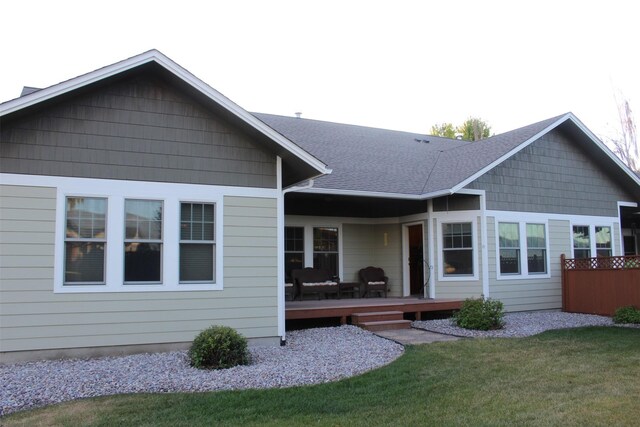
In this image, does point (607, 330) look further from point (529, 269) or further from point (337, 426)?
point (337, 426)

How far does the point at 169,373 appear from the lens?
22.7ft

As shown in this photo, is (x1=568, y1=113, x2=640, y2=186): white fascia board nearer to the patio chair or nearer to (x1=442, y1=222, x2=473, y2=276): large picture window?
(x1=442, y1=222, x2=473, y2=276): large picture window

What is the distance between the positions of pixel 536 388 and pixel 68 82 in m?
7.29

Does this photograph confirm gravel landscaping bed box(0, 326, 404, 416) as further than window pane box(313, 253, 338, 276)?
No

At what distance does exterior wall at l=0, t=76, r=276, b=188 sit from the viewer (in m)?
7.77

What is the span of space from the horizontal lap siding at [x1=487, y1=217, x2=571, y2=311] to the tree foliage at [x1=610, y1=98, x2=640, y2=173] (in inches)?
821

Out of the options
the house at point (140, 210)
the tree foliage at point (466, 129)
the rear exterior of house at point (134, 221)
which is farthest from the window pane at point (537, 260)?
the tree foliage at point (466, 129)

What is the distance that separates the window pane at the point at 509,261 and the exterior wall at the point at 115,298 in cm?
611

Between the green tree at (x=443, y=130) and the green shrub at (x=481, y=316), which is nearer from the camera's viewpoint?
the green shrub at (x=481, y=316)

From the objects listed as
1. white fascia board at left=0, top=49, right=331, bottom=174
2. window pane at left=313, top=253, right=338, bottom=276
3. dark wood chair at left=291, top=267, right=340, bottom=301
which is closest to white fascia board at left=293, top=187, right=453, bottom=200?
white fascia board at left=0, top=49, right=331, bottom=174

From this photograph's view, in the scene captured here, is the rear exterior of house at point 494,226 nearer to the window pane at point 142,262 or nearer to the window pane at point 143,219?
the window pane at point 143,219

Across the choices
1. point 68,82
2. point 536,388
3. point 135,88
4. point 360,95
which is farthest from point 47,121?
point 360,95

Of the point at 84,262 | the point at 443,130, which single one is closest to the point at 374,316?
the point at 84,262

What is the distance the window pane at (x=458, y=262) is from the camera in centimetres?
1236
